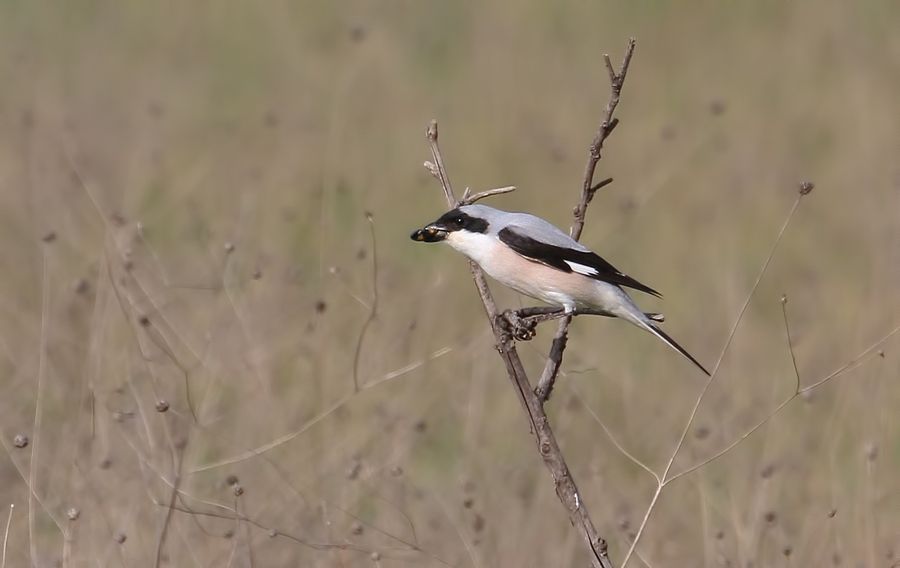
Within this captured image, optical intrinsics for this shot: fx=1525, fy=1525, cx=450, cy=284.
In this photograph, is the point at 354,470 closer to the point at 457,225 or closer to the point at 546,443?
the point at 457,225

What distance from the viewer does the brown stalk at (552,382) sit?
3.56 m

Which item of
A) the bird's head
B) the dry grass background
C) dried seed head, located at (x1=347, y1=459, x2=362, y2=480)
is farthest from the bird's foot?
dried seed head, located at (x1=347, y1=459, x2=362, y2=480)

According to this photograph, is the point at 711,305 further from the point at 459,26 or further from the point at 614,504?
the point at 459,26

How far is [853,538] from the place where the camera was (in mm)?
5086

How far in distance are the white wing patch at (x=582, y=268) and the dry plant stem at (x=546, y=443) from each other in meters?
0.40

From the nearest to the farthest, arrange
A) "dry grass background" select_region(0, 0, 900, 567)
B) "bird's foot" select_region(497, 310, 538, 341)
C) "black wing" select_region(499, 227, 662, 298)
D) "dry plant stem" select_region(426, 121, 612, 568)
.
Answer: "dry plant stem" select_region(426, 121, 612, 568) < "bird's foot" select_region(497, 310, 538, 341) < "black wing" select_region(499, 227, 662, 298) < "dry grass background" select_region(0, 0, 900, 567)

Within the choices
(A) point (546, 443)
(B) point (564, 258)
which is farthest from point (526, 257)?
(A) point (546, 443)

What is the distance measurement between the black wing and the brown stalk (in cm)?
21

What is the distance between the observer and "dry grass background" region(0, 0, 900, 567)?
16.9ft

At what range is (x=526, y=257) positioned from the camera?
4262 millimetres

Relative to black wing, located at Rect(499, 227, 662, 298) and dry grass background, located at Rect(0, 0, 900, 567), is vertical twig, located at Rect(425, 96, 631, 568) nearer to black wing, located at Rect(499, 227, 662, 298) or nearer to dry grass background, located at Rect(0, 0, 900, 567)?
black wing, located at Rect(499, 227, 662, 298)

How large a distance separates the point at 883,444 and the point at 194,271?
3.29 m

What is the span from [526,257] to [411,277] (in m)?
3.78

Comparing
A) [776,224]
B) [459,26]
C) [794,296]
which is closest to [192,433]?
[794,296]
